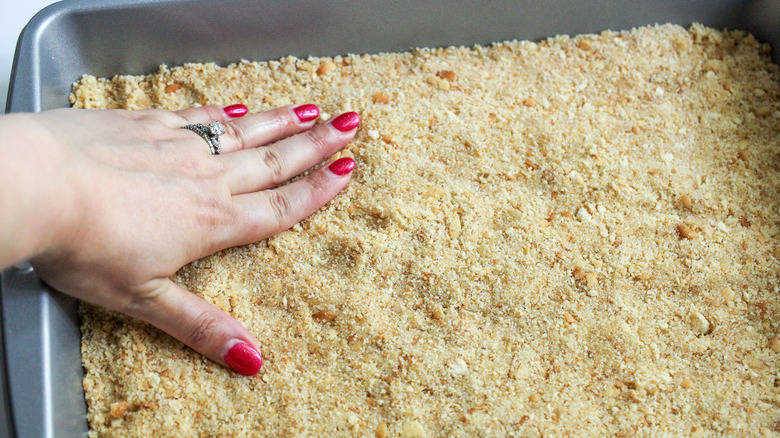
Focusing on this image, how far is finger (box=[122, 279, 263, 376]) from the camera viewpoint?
1.05 metres

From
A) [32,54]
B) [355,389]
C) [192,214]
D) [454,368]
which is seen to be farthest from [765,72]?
[32,54]

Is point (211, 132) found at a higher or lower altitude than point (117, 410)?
higher

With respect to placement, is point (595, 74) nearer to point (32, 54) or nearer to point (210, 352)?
point (210, 352)

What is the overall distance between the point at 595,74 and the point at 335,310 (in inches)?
30.0

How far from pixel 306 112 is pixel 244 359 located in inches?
19.0

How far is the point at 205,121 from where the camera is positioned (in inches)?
49.1

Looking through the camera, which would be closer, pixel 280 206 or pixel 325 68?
pixel 280 206

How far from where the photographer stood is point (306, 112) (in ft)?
4.22

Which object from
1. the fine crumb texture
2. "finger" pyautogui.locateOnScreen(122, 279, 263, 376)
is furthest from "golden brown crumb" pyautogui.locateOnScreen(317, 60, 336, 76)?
"finger" pyautogui.locateOnScreen(122, 279, 263, 376)

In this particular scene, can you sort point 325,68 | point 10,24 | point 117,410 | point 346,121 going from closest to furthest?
point 117,410 → point 346,121 → point 325,68 → point 10,24

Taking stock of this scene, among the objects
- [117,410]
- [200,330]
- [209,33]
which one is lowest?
[117,410]

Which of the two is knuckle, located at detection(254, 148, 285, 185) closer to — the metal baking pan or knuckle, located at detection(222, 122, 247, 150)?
knuckle, located at detection(222, 122, 247, 150)

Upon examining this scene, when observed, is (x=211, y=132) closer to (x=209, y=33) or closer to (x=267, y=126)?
(x=267, y=126)

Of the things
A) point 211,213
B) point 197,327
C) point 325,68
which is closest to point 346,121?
point 325,68
